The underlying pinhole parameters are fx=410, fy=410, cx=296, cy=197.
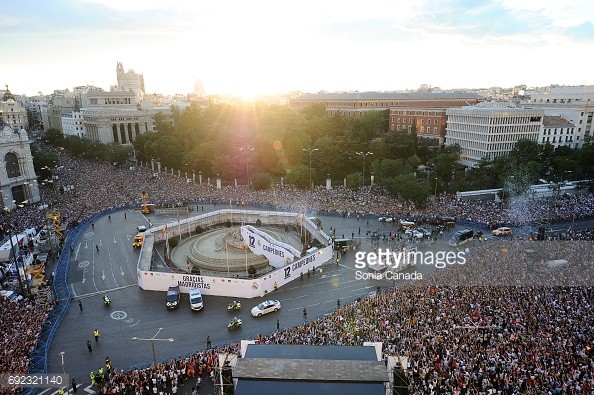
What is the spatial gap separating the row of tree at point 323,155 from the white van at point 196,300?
2651 centimetres

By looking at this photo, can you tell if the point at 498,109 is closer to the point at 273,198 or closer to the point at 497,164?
the point at 497,164

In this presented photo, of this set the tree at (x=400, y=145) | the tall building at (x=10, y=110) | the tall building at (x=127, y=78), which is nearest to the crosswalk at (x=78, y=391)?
the tree at (x=400, y=145)

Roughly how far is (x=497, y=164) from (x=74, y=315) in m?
52.1

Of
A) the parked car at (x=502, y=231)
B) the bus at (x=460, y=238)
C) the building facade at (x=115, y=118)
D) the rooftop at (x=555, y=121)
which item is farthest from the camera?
the building facade at (x=115, y=118)

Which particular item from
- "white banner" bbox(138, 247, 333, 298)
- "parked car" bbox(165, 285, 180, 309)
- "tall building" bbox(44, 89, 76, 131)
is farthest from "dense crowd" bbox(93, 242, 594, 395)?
"tall building" bbox(44, 89, 76, 131)

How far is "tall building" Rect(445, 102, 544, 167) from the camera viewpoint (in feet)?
211

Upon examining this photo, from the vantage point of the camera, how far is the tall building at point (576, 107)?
71.4m

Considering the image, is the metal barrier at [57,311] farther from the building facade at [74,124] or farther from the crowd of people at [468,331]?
the building facade at [74,124]

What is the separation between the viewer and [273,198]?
169ft

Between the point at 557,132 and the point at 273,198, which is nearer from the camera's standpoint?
the point at 273,198

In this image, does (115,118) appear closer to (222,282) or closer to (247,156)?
(247,156)

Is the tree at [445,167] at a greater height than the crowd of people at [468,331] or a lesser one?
greater

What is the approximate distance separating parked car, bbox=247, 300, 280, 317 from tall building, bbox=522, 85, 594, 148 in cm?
6489

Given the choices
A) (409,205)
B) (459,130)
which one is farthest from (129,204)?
(459,130)
